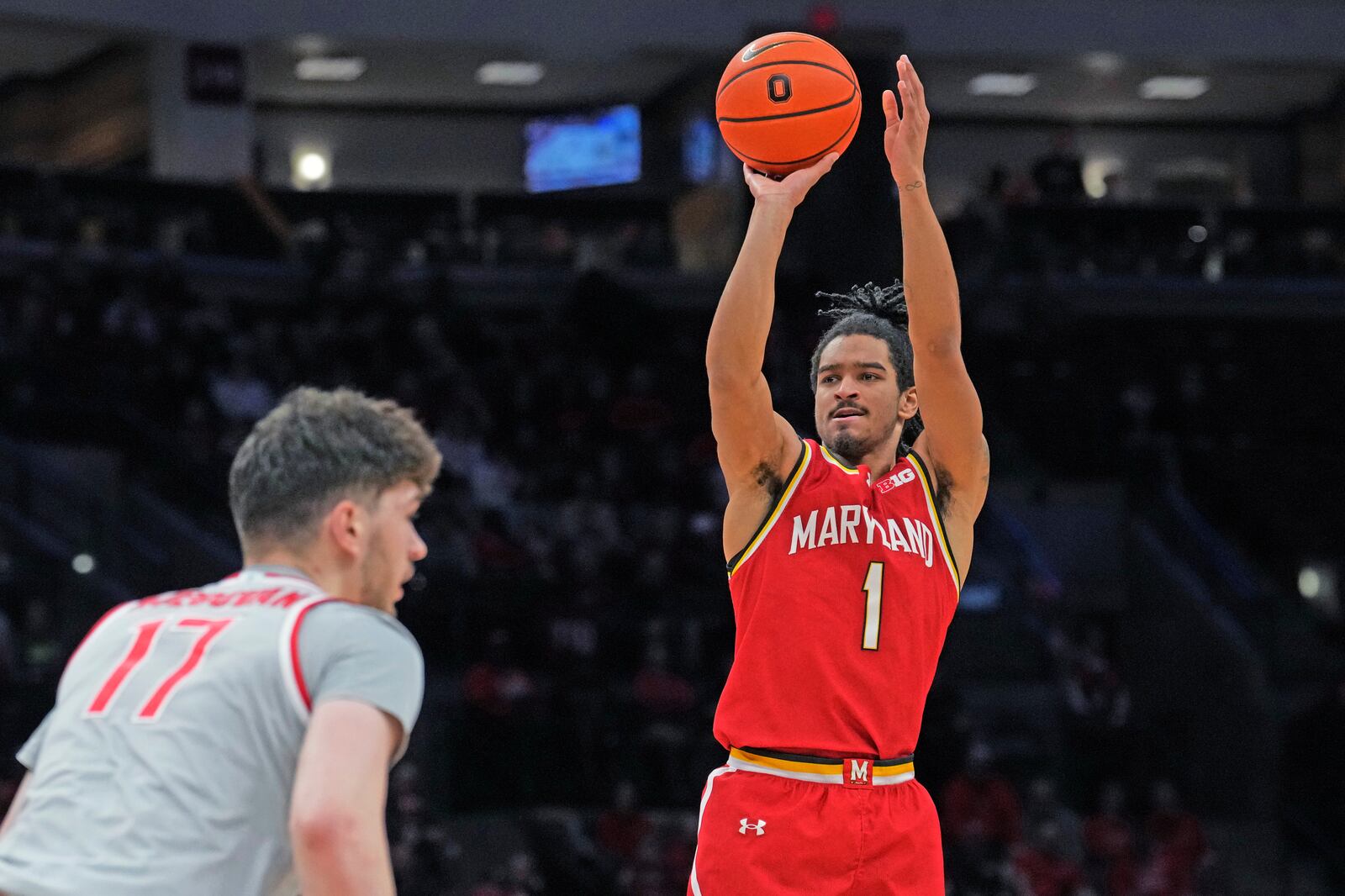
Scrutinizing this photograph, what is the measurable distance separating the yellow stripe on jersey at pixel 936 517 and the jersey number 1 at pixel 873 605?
0.80 ft

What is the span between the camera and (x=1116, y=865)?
13.5 meters

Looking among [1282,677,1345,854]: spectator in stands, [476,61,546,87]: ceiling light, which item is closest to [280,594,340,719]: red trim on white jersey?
[1282,677,1345,854]: spectator in stands

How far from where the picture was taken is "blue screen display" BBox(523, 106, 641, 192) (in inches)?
1049

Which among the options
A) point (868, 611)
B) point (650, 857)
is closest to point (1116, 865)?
point (650, 857)

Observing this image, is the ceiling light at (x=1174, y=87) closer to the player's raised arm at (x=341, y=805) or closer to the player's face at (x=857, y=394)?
the player's face at (x=857, y=394)

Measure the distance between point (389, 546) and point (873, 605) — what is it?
5.92 ft

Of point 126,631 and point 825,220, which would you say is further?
point 825,220

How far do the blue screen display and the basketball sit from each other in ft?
71.5

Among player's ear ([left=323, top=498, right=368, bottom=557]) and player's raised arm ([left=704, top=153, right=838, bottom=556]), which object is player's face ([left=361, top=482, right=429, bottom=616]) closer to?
player's ear ([left=323, top=498, right=368, bottom=557])

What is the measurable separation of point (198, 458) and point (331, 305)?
4704 mm

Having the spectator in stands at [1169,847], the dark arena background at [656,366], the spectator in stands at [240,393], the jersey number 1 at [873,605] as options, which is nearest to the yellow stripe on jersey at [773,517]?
the jersey number 1 at [873,605]

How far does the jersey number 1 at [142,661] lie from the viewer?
308 cm

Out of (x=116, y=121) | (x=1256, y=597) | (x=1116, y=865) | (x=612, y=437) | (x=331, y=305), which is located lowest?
(x=1116, y=865)

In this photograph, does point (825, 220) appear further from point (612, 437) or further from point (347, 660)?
point (347, 660)
